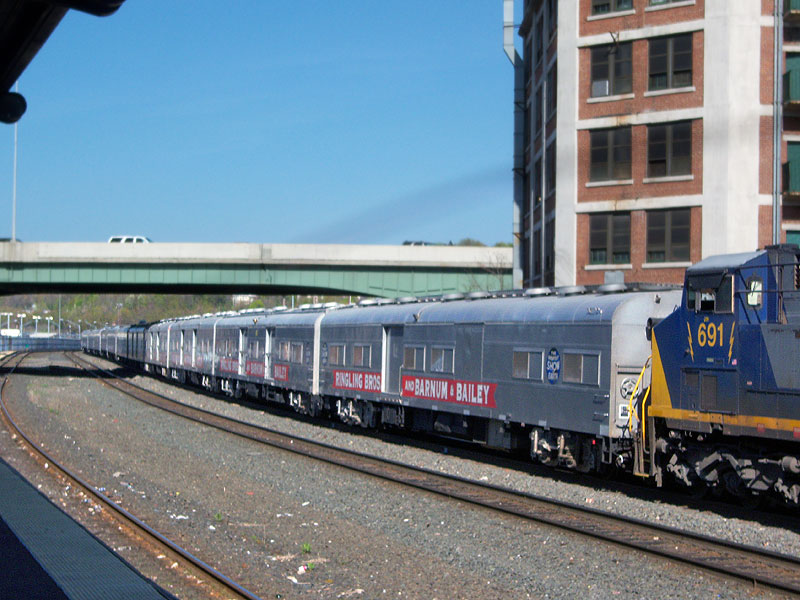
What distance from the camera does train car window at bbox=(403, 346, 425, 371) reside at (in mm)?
21891

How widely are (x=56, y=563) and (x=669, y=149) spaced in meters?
27.0

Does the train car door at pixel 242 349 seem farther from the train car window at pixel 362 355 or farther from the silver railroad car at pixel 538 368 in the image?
the silver railroad car at pixel 538 368

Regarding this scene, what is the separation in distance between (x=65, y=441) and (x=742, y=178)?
75.3 ft

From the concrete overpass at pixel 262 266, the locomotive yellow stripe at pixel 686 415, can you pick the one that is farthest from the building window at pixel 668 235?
the locomotive yellow stripe at pixel 686 415

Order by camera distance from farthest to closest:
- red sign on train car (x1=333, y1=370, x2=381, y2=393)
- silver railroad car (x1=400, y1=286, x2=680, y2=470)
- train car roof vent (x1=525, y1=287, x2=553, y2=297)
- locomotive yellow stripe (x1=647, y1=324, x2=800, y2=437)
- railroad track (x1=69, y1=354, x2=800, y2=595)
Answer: red sign on train car (x1=333, y1=370, x2=381, y2=393) → train car roof vent (x1=525, y1=287, x2=553, y2=297) → silver railroad car (x1=400, y1=286, x2=680, y2=470) → locomotive yellow stripe (x1=647, y1=324, x2=800, y2=437) → railroad track (x1=69, y1=354, x2=800, y2=595)

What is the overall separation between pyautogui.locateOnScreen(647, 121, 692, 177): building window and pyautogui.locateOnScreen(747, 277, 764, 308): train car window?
64.7 ft

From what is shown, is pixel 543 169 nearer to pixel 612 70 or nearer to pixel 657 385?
pixel 612 70

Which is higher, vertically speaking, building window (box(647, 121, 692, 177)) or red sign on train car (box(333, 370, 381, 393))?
building window (box(647, 121, 692, 177))

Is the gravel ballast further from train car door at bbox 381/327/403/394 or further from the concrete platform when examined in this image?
train car door at bbox 381/327/403/394

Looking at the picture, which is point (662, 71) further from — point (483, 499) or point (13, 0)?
point (13, 0)

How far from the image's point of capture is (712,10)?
1227 inches

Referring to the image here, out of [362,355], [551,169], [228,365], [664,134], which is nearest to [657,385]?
[362,355]

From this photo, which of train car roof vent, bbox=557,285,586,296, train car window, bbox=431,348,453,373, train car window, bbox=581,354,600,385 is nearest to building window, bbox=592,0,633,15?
train car window, bbox=431,348,453,373

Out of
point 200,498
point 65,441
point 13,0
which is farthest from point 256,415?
point 13,0
